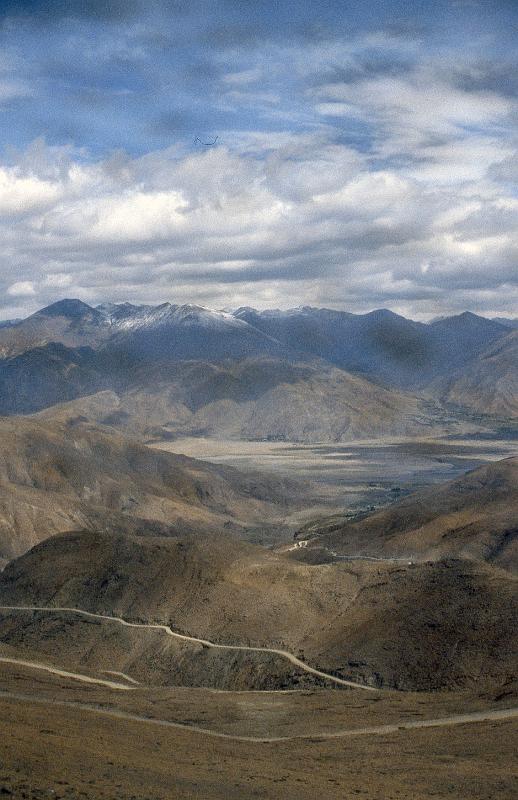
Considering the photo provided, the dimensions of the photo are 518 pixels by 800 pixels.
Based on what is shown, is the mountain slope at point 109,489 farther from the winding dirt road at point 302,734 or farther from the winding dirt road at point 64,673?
the winding dirt road at point 302,734

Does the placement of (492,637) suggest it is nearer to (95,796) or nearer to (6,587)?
(95,796)

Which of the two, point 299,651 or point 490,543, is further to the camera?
point 490,543

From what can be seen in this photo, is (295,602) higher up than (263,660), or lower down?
higher up

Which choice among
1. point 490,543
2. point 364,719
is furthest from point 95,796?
point 490,543

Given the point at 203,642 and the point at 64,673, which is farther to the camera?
the point at 203,642

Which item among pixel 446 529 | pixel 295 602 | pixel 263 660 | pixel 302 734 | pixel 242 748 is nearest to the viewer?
pixel 242 748

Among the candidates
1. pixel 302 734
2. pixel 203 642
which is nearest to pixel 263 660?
pixel 203 642

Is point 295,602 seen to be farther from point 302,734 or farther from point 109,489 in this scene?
point 109,489
